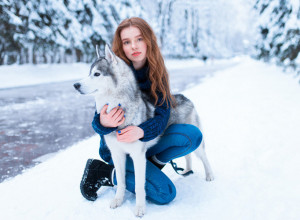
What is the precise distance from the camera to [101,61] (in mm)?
1687

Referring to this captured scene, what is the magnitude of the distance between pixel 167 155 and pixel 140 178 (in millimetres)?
450

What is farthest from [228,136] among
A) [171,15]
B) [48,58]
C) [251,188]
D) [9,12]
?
[171,15]

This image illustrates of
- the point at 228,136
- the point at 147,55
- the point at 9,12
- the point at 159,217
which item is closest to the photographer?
the point at 159,217

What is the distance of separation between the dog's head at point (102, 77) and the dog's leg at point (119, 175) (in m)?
0.58

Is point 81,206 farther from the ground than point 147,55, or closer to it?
closer to it

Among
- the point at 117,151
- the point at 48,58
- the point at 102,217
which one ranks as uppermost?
the point at 117,151

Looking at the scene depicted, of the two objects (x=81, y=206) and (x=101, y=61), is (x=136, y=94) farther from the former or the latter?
(x=81, y=206)

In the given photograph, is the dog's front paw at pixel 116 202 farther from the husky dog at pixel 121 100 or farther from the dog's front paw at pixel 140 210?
the dog's front paw at pixel 140 210

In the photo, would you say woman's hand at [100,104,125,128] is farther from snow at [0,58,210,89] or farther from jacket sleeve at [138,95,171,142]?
snow at [0,58,210,89]

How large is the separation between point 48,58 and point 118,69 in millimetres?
14785

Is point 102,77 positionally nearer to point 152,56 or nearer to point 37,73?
point 152,56

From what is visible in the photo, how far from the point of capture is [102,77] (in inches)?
64.4

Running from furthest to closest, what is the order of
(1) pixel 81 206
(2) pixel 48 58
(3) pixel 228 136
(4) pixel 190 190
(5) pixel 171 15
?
1. (5) pixel 171 15
2. (2) pixel 48 58
3. (3) pixel 228 136
4. (4) pixel 190 190
5. (1) pixel 81 206

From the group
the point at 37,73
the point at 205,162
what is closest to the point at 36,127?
the point at 205,162
